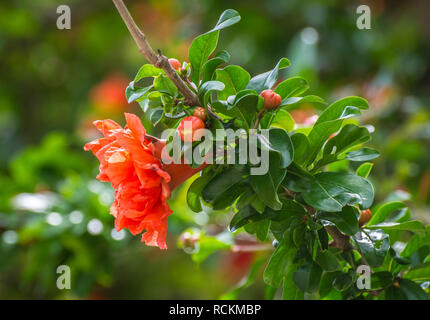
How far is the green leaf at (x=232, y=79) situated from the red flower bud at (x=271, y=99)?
57 mm

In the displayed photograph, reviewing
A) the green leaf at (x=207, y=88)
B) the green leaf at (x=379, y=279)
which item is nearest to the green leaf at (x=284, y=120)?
the green leaf at (x=207, y=88)

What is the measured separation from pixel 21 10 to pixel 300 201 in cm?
180

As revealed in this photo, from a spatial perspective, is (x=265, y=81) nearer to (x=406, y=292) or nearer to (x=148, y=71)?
(x=148, y=71)

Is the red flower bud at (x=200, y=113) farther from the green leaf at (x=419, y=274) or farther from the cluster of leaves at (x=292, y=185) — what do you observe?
the green leaf at (x=419, y=274)

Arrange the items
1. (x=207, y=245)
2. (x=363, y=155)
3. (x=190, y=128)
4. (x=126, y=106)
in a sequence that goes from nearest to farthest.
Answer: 1. (x=190, y=128)
2. (x=363, y=155)
3. (x=207, y=245)
4. (x=126, y=106)

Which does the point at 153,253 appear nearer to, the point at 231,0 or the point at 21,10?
the point at 231,0

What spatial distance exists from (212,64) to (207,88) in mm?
47

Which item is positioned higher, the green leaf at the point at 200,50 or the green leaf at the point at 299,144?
the green leaf at the point at 200,50

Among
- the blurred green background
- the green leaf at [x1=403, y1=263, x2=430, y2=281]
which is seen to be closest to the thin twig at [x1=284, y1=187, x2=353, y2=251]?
the green leaf at [x1=403, y1=263, x2=430, y2=281]

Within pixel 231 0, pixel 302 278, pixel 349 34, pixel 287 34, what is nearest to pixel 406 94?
pixel 349 34

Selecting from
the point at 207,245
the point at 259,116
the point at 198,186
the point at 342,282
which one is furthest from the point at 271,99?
the point at 207,245

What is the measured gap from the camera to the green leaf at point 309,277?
1.89 ft

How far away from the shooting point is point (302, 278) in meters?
0.58

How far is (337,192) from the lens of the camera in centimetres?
53
